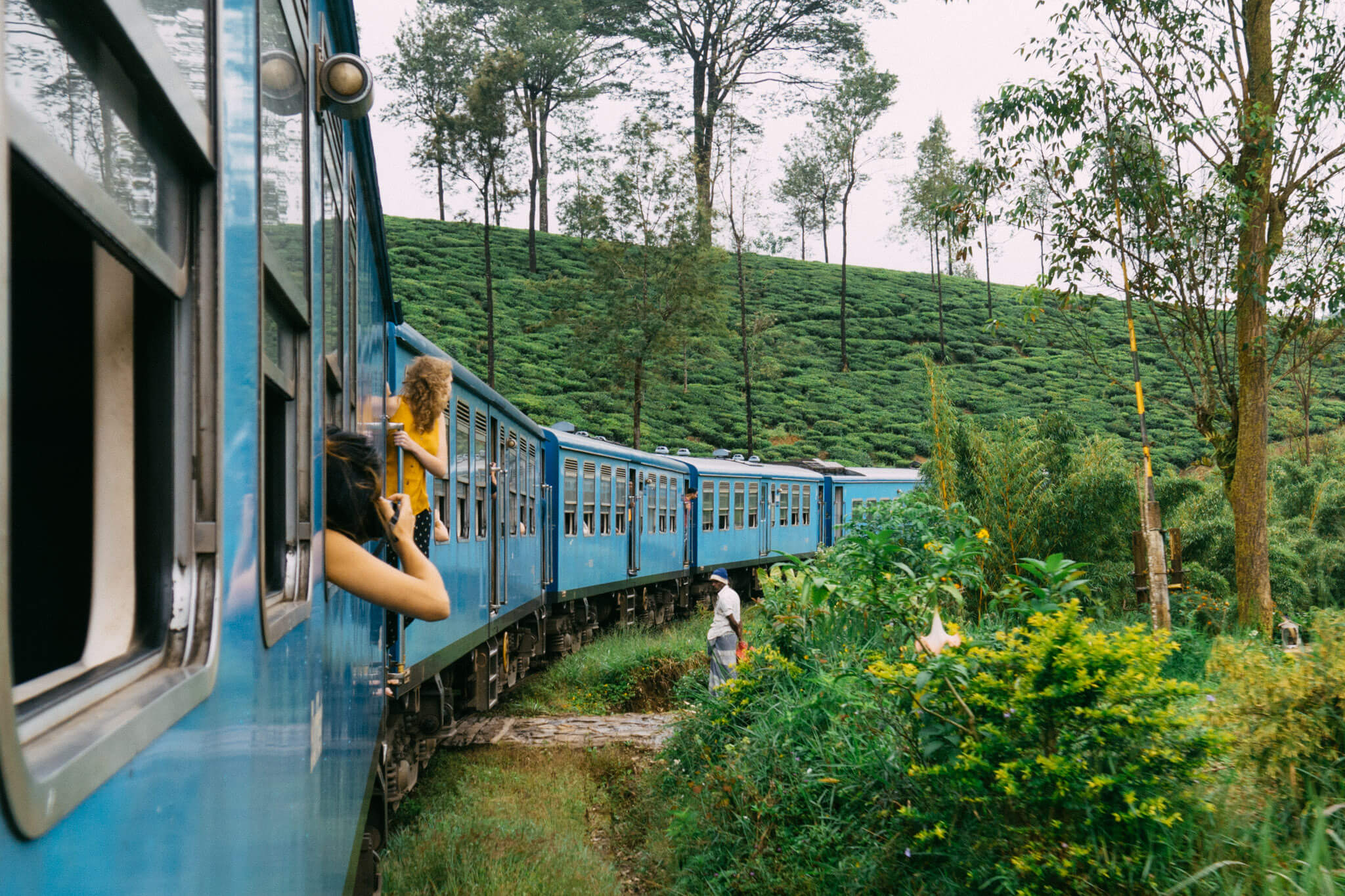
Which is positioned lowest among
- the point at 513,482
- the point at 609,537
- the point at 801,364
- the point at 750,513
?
the point at 750,513

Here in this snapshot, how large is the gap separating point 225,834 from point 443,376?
11.1 feet

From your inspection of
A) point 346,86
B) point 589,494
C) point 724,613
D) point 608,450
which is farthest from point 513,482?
point 346,86

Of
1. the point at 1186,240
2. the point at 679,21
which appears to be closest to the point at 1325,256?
Answer: the point at 1186,240

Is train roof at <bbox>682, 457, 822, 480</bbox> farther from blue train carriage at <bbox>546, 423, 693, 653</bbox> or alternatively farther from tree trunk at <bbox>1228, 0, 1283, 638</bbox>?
tree trunk at <bbox>1228, 0, 1283, 638</bbox>

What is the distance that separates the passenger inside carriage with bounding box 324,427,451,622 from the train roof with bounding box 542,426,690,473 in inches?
437

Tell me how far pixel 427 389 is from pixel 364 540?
2113 mm

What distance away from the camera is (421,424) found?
4.89 metres

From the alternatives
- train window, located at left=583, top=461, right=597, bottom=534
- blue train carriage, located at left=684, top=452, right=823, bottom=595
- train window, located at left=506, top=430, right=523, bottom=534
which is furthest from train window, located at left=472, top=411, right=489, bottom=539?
blue train carriage, located at left=684, top=452, right=823, bottom=595

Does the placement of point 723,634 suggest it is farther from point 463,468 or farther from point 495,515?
point 463,468

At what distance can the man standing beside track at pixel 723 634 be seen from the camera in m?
10.6

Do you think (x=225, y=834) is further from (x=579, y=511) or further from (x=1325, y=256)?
(x=579, y=511)

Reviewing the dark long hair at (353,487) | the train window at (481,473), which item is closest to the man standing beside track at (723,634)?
the train window at (481,473)

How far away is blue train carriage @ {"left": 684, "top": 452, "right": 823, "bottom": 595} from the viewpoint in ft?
70.0

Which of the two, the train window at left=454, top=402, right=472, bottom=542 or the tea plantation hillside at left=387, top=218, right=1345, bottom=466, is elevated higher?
the tea plantation hillside at left=387, top=218, right=1345, bottom=466
